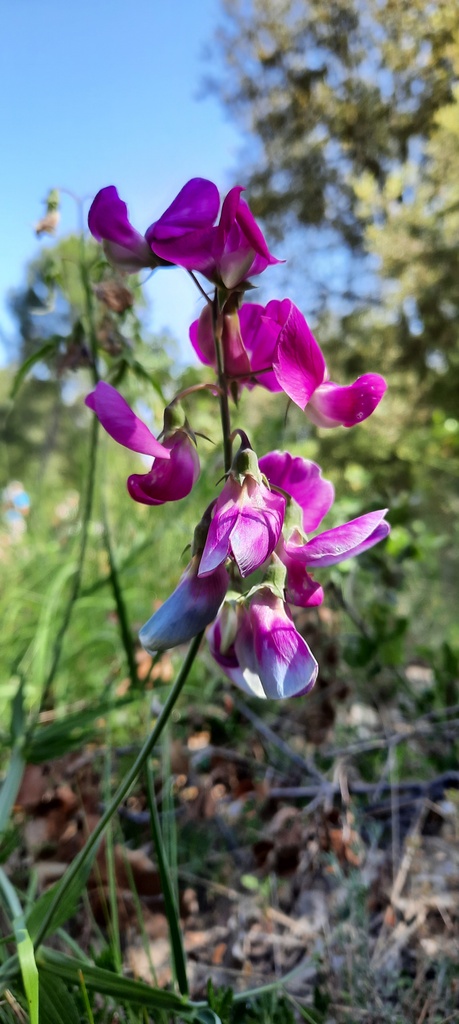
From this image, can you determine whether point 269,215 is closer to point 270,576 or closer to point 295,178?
point 295,178

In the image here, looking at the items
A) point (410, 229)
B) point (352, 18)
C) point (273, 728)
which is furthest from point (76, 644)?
point (352, 18)

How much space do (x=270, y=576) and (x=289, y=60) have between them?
31.6 feet

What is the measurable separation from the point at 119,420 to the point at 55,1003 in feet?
1.63

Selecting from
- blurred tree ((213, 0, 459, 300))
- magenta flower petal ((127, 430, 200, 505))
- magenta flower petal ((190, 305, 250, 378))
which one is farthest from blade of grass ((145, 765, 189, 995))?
blurred tree ((213, 0, 459, 300))

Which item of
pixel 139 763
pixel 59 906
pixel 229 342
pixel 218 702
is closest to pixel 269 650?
pixel 139 763

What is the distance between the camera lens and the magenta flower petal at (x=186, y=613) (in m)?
0.46

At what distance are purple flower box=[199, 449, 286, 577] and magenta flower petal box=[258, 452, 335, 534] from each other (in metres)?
0.09

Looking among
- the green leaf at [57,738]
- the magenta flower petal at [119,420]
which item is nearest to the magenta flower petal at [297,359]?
the magenta flower petal at [119,420]

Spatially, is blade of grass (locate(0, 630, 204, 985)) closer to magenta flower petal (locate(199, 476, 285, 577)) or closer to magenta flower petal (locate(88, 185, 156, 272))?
magenta flower petal (locate(199, 476, 285, 577))

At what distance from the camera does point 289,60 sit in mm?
8266

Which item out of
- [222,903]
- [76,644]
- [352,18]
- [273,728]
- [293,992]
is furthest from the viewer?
[352,18]

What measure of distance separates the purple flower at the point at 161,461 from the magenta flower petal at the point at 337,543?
94 mm

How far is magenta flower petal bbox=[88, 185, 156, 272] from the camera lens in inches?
19.2

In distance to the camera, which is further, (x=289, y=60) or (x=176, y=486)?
(x=289, y=60)
